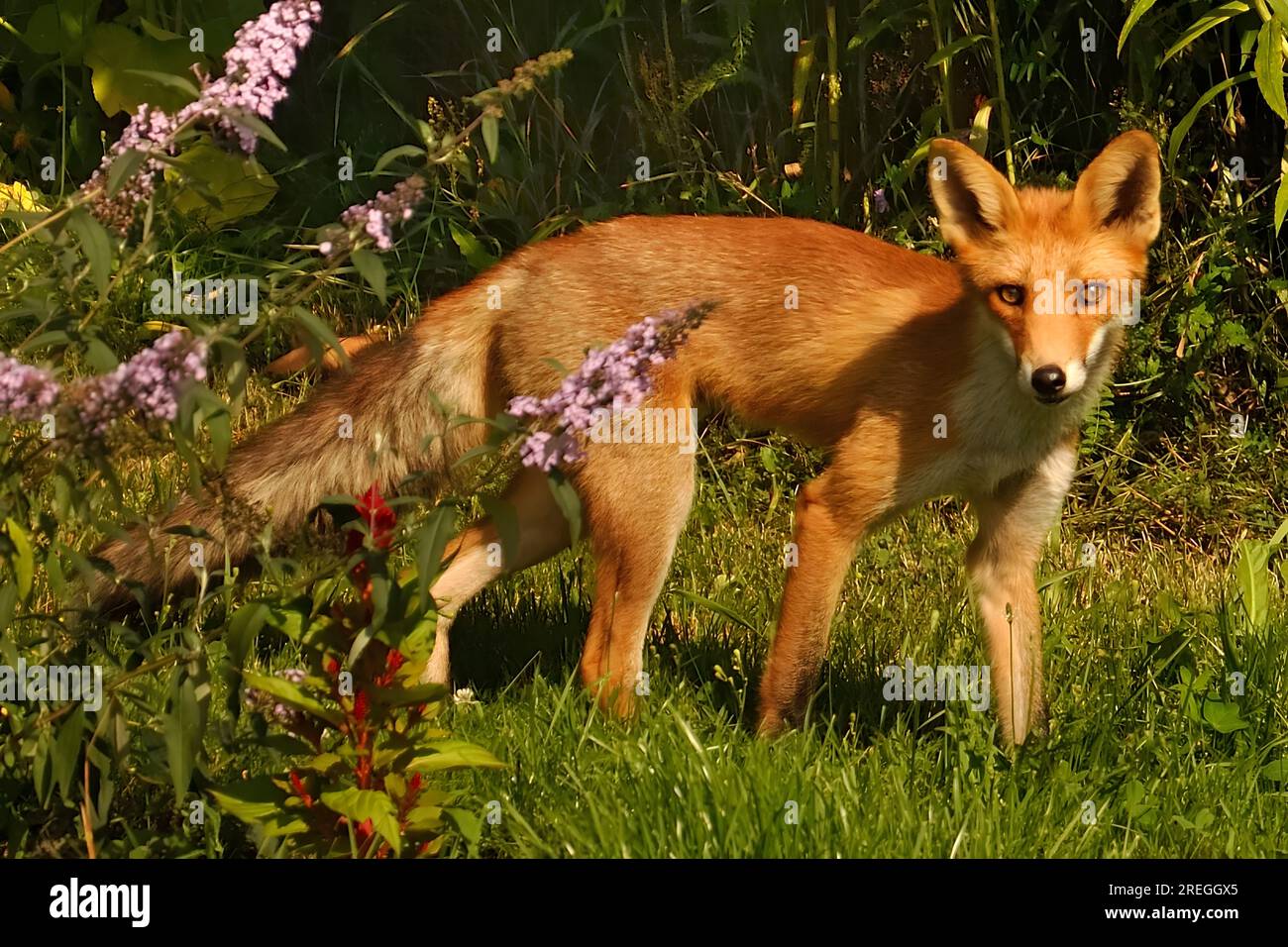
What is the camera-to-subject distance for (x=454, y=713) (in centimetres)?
439

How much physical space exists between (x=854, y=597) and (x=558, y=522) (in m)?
1.18

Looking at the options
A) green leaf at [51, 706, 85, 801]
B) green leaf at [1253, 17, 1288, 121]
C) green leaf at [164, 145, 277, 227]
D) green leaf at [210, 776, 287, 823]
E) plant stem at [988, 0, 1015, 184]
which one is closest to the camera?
green leaf at [51, 706, 85, 801]

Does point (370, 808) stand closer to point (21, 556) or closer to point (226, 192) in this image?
point (21, 556)

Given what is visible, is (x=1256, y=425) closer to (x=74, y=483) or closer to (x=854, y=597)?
(x=854, y=597)

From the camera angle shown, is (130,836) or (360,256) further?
(130,836)

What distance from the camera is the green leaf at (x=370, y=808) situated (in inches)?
111

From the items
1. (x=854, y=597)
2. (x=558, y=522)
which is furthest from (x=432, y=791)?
(x=854, y=597)

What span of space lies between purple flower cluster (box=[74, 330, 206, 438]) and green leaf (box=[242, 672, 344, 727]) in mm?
596

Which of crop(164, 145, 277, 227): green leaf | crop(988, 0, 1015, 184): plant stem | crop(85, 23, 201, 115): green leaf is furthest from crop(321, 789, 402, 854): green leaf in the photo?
crop(85, 23, 201, 115): green leaf

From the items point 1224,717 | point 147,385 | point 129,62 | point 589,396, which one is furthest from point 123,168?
point 129,62

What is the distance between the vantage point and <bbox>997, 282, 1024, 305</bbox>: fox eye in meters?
4.20

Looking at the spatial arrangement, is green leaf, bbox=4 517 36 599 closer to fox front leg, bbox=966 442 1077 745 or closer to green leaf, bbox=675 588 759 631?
green leaf, bbox=675 588 759 631

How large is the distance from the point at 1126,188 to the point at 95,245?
2877 millimetres

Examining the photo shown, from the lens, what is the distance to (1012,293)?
13.8ft
